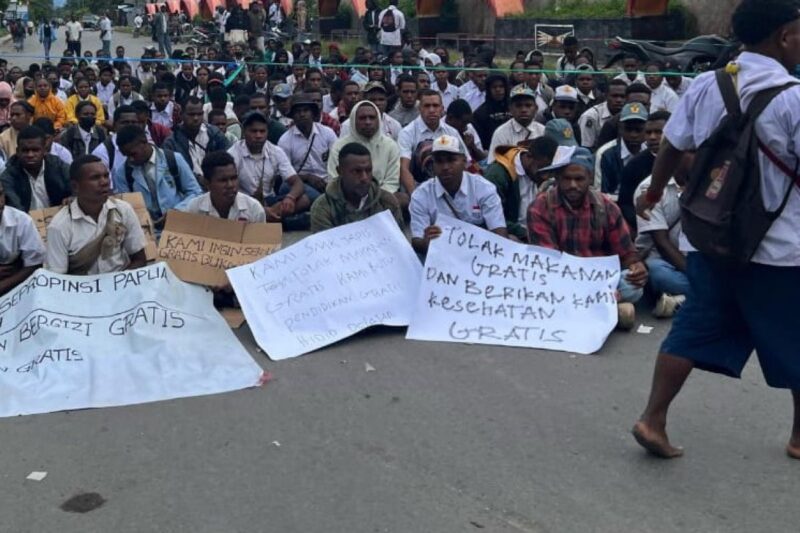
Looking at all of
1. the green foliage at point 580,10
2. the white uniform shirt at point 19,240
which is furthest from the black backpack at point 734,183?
the green foliage at point 580,10

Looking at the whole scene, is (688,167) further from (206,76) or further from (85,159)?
(206,76)

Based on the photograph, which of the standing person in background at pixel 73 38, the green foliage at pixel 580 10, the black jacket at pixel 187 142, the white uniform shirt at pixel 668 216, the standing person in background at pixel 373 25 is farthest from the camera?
the standing person in background at pixel 73 38

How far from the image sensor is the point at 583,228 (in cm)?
652

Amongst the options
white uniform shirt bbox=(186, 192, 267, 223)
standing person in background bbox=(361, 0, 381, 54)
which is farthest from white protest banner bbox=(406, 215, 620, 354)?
standing person in background bbox=(361, 0, 381, 54)

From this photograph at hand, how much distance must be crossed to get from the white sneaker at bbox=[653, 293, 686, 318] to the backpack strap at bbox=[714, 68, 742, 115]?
2.77 metres

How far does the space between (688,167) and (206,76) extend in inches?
559

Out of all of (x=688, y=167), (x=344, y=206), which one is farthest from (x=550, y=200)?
(x=688, y=167)

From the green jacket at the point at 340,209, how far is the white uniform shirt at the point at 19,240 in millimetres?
1717

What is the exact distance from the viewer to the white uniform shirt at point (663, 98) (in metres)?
12.3

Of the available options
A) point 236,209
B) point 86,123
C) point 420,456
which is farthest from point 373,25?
point 420,456

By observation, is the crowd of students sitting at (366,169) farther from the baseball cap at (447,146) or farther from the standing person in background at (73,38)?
the standing person in background at (73,38)

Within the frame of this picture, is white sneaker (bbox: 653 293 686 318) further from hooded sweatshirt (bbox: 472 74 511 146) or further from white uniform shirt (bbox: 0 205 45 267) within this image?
hooded sweatshirt (bbox: 472 74 511 146)

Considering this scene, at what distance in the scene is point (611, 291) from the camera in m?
6.24

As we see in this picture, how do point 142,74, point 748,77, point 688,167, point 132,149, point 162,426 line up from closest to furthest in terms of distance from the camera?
point 748,77, point 688,167, point 162,426, point 132,149, point 142,74
